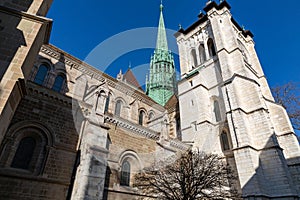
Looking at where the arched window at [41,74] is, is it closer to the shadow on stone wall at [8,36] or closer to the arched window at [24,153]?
the arched window at [24,153]

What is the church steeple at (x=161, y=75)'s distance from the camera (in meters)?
31.0

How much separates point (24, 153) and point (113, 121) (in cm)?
442

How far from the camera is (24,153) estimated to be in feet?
24.8

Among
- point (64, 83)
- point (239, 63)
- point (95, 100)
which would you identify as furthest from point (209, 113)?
point (64, 83)

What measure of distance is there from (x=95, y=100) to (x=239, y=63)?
13.5 meters

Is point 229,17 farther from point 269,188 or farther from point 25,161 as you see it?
point 25,161

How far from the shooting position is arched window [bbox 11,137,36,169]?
732 cm

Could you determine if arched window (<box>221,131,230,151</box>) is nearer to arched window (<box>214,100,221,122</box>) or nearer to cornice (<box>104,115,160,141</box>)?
arched window (<box>214,100,221,122</box>)

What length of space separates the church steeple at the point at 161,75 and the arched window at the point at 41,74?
18.7 metres

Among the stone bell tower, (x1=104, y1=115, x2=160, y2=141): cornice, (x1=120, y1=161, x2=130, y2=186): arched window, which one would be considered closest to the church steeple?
the stone bell tower

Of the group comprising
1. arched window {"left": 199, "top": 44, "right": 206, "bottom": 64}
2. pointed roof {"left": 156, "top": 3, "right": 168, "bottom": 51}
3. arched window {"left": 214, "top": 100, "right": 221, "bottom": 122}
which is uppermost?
pointed roof {"left": 156, "top": 3, "right": 168, "bottom": 51}

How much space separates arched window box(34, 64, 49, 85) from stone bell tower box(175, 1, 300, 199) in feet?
41.8

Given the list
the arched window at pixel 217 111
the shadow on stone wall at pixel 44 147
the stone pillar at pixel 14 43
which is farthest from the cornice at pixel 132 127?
the arched window at pixel 217 111

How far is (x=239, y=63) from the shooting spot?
16.7 metres
